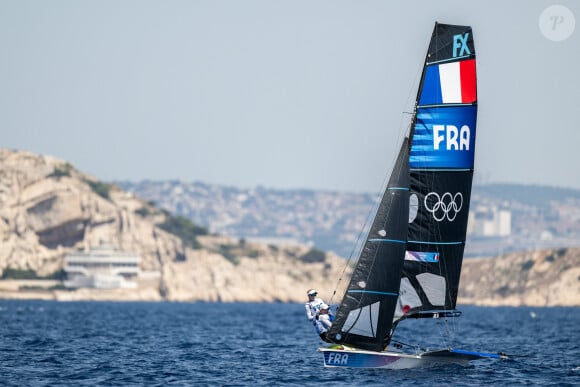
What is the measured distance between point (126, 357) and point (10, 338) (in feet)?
43.9

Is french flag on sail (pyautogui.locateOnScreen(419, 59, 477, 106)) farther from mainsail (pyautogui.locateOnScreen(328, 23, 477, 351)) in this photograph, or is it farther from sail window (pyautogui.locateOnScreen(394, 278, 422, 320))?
sail window (pyautogui.locateOnScreen(394, 278, 422, 320))

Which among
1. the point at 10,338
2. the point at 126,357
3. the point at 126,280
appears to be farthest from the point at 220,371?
the point at 126,280

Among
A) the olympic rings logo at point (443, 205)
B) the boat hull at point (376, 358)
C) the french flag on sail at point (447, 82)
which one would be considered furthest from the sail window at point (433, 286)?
the french flag on sail at point (447, 82)

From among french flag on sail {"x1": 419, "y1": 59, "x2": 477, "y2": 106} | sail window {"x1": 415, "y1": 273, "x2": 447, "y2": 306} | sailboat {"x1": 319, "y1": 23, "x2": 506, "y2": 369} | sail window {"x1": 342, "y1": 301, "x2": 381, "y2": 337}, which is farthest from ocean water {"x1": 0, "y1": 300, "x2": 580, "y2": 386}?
french flag on sail {"x1": 419, "y1": 59, "x2": 477, "y2": 106}

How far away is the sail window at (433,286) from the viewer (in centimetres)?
3672

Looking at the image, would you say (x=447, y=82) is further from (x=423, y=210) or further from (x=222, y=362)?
(x=222, y=362)

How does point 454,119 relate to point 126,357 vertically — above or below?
above

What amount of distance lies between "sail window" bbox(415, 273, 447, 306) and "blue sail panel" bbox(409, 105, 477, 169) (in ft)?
11.6

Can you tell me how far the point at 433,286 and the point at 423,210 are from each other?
247 cm

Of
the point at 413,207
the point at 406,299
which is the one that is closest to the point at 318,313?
the point at 406,299

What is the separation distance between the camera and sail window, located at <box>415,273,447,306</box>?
36719mm

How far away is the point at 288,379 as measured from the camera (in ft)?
117

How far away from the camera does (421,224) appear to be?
36625 millimetres

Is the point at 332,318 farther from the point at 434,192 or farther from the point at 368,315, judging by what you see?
the point at 434,192
